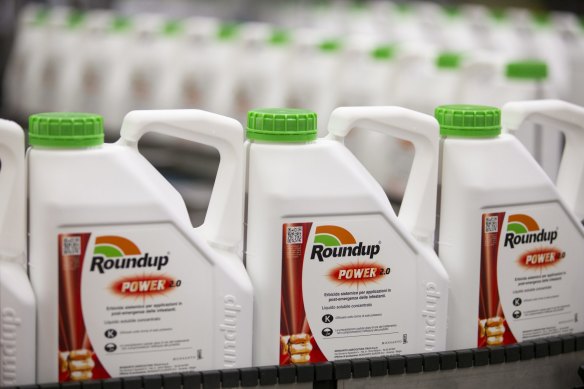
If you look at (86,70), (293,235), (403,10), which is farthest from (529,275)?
(403,10)

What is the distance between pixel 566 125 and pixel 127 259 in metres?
0.78

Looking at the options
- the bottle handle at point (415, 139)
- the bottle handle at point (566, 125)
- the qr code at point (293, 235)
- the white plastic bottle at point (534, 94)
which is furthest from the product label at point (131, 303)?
the white plastic bottle at point (534, 94)

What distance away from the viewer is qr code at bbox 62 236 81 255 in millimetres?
1504

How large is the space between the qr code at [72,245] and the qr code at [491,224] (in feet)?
2.03

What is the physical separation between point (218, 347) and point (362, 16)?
12.6ft

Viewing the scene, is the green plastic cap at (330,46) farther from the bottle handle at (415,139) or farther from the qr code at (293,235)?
the qr code at (293,235)

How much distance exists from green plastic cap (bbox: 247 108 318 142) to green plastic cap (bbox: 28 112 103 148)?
239 mm

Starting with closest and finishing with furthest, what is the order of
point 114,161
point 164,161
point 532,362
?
point 114,161 < point 532,362 < point 164,161

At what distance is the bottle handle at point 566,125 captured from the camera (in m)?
1.82

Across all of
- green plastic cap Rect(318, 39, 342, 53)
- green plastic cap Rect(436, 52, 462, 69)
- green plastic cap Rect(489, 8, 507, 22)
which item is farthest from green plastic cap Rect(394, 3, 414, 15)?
green plastic cap Rect(436, 52, 462, 69)

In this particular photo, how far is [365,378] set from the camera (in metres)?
1.66

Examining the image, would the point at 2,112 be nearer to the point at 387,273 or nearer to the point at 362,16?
the point at 362,16

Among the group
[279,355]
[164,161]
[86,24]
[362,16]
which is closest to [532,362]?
[279,355]

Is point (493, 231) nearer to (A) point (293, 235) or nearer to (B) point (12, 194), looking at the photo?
(A) point (293, 235)
